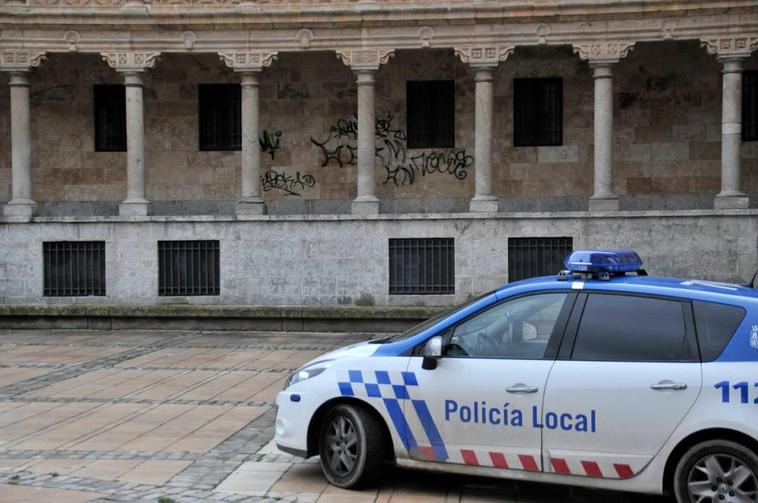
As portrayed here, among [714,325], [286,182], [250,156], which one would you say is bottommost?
[714,325]

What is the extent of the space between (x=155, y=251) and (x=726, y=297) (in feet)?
54.2

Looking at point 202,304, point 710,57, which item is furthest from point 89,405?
point 710,57

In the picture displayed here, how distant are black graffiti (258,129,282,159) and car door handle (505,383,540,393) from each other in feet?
60.4

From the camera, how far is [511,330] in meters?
7.49

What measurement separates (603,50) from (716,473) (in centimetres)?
1628

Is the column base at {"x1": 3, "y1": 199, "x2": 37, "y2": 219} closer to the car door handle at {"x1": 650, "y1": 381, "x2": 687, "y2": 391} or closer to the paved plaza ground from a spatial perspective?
the paved plaza ground

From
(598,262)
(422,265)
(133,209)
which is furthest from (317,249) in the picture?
(598,262)

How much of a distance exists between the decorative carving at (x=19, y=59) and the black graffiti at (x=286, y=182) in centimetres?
596

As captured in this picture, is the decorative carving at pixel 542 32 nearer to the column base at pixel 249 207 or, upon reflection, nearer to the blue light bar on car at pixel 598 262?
the column base at pixel 249 207

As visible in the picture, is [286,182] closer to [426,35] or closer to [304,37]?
[304,37]

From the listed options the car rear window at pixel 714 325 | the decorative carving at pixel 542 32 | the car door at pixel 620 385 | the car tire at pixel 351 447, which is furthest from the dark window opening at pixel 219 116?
the car rear window at pixel 714 325

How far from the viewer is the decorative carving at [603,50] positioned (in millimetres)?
21562

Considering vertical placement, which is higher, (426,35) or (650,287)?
(426,35)

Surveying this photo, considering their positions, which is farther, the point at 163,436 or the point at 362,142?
the point at 362,142
